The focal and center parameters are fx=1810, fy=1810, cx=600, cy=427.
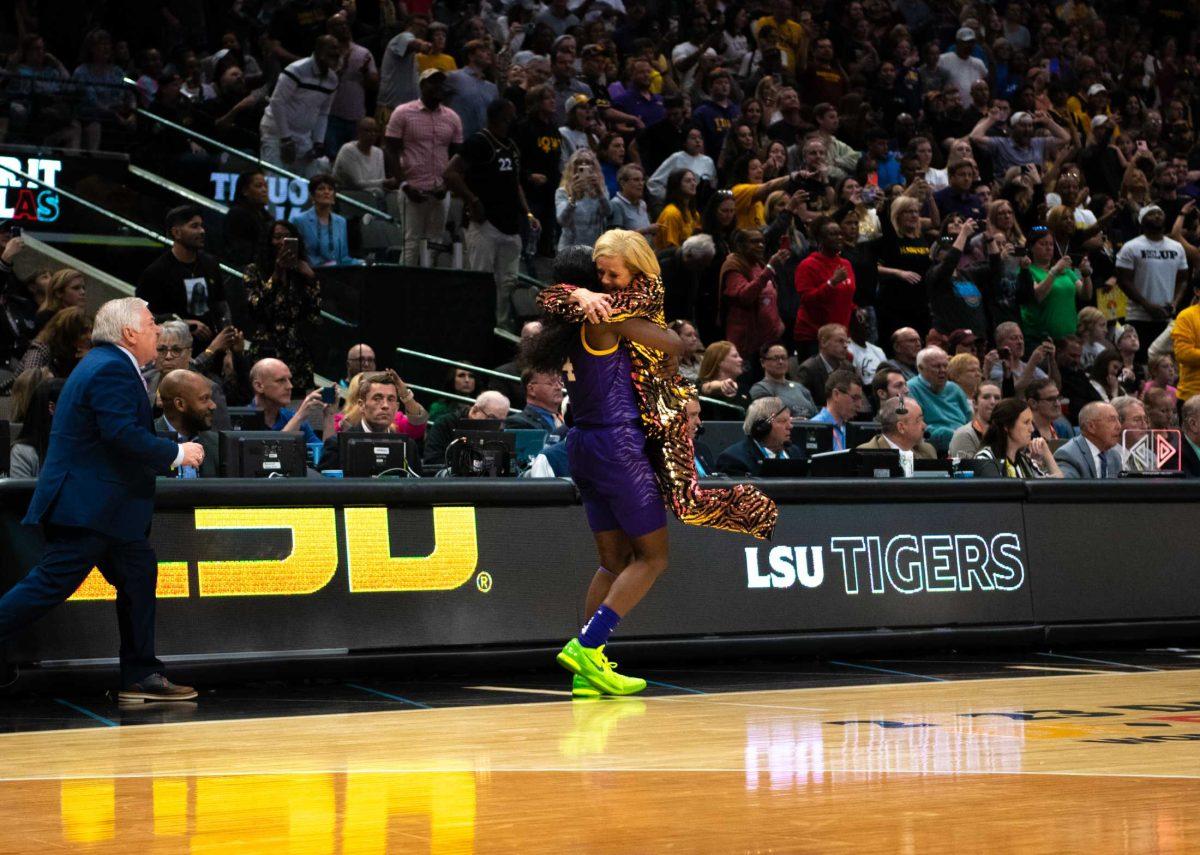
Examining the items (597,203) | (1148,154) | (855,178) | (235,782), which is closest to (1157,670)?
(235,782)

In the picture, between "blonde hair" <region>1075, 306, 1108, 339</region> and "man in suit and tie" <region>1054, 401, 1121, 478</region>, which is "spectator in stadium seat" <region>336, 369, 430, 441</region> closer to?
"man in suit and tie" <region>1054, 401, 1121, 478</region>

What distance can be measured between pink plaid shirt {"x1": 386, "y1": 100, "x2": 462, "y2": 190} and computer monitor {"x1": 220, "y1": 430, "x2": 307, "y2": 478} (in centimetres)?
677

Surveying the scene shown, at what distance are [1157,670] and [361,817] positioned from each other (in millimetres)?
5659

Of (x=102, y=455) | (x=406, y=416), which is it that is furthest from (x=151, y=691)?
(x=406, y=416)

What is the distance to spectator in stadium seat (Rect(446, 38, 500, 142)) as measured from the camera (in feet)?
53.1

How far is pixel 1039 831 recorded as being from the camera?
15.0 ft

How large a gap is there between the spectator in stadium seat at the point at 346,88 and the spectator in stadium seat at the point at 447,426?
5.35m

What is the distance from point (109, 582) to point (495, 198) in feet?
26.2

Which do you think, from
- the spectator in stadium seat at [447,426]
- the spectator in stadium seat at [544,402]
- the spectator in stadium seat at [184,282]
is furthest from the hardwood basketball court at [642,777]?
the spectator in stadium seat at [184,282]

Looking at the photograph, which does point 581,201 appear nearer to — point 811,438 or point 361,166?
point 361,166

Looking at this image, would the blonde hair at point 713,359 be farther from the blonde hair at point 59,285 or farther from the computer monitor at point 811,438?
the blonde hair at point 59,285

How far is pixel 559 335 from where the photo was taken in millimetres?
7941

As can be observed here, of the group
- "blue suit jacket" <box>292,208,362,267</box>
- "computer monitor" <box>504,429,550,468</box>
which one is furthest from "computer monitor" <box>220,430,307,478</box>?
"blue suit jacket" <box>292,208,362,267</box>

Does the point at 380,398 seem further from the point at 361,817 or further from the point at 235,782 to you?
the point at 361,817
